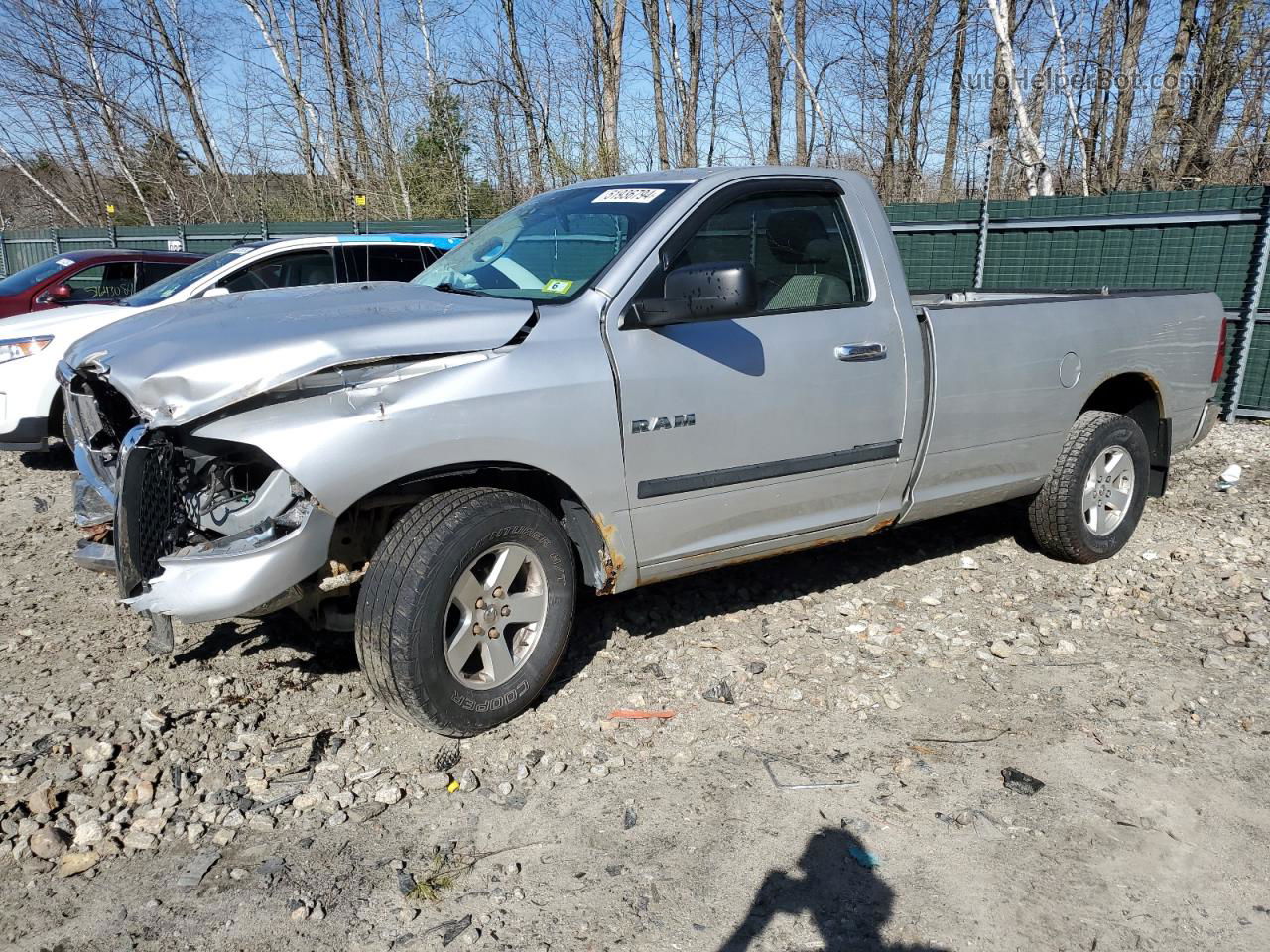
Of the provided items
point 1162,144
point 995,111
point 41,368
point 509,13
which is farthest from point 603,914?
point 509,13

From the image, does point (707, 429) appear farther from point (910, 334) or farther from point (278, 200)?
point (278, 200)

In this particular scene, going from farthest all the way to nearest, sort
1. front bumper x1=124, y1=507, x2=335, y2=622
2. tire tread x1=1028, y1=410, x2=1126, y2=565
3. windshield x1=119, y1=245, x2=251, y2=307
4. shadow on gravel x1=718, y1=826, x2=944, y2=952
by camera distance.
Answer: windshield x1=119, y1=245, x2=251, y2=307
tire tread x1=1028, y1=410, x2=1126, y2=565
front bumper x1=124, y1=507, x2=335, y2=622
shadow on gravel x1=718, y1=826, x2=944, y2=952

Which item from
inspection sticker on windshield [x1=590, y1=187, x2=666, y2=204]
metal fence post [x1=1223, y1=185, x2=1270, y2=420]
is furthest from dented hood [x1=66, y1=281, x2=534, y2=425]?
metal fence post [x1=1223, y1=185, x2=1270, y2=420]

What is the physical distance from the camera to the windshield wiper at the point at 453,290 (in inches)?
149

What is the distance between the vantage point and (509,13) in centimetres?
2134

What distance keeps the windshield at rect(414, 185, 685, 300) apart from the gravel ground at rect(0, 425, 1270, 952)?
1555 millimetres

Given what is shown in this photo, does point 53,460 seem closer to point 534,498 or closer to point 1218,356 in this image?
point 534,498

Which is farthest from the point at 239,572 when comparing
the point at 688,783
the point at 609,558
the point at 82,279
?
the point at 82,279

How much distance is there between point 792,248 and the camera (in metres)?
4.06

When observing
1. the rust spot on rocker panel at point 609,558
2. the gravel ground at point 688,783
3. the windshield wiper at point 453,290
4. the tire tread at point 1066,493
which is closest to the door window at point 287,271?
the gravel ground at point 688,783

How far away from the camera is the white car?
6633mm

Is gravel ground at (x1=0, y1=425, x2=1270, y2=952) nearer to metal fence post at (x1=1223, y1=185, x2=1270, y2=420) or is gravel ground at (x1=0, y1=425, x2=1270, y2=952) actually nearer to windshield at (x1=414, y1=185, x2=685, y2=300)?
windshield at (x1=414, y1=185, x2=685, y2=300)

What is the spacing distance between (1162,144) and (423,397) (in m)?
14.8

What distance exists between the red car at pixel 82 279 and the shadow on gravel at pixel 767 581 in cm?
651
